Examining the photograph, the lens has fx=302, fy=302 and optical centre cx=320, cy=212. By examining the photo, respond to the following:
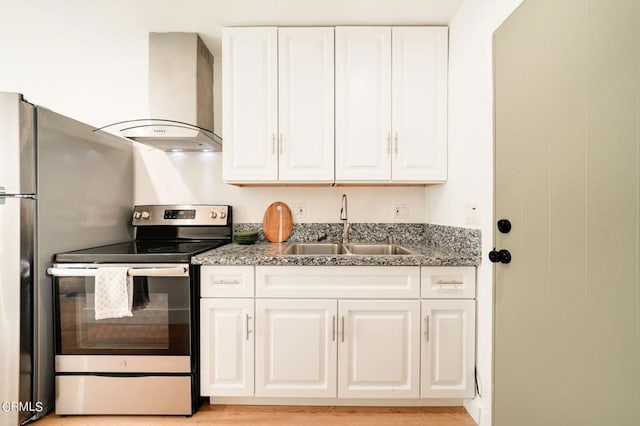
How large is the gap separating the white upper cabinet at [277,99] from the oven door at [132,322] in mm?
800

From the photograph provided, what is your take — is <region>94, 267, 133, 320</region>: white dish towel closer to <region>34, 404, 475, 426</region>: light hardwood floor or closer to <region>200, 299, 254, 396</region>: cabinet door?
<region>200, 299, 254, 396</region>: cabinet door

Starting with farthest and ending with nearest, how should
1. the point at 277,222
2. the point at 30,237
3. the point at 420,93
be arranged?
1. the point at 277,222
2. the point at 420,93
3. the point at 30,237

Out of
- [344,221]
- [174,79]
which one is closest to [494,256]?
[344,221]

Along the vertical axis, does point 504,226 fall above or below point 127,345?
above

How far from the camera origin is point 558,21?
3.38ft

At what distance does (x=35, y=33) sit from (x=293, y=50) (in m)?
1.79

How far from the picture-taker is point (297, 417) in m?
1.66

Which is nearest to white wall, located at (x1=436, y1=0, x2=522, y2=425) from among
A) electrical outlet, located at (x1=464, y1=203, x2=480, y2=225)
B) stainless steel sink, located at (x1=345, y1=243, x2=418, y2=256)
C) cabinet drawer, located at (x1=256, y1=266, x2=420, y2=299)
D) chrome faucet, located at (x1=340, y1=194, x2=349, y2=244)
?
electrical outlet, located at (x1=464, y1=203, x2=480, y2=225)

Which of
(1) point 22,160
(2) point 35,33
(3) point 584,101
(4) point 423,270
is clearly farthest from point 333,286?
(2) point 35,33

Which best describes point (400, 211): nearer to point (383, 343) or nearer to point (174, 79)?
point (383, 343)

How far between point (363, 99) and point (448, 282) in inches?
48.2

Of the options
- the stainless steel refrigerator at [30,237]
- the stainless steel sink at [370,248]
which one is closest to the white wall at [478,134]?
the stainless steel sink at [370,248]

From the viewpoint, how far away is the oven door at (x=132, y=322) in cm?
162

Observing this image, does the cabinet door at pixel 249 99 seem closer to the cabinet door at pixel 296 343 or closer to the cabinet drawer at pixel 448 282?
the cabinet door at pixel 296 343
